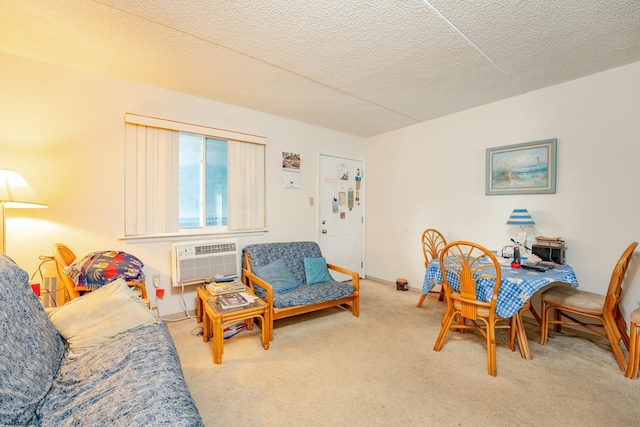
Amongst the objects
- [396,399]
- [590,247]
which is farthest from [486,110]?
[396,399]

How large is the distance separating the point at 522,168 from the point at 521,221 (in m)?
0.62

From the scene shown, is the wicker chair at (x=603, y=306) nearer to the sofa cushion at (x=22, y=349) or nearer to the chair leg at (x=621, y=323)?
the chair leg at (x=621, y=323)

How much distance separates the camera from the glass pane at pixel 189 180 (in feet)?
9.87

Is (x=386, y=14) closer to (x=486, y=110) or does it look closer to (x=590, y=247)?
(x=486, y=110)

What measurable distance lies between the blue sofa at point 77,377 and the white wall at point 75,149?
1144mm

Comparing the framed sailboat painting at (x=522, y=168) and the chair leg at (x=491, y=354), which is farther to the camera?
the framed sailboat painting at (x=522, y=168)

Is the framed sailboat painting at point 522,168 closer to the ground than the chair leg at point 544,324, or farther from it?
farther from it

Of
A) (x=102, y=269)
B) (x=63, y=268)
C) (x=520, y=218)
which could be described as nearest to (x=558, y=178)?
(x=520, y=218)

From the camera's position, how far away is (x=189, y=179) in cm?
306

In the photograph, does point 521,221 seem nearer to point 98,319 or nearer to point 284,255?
point 284,255

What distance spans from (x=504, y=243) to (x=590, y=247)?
0.68 m

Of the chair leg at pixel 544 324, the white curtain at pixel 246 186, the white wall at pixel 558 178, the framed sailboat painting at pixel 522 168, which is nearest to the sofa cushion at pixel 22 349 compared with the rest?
the white curtain at pixel 246 186

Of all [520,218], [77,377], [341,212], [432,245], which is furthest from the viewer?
[341,212]

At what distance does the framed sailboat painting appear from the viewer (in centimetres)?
274
